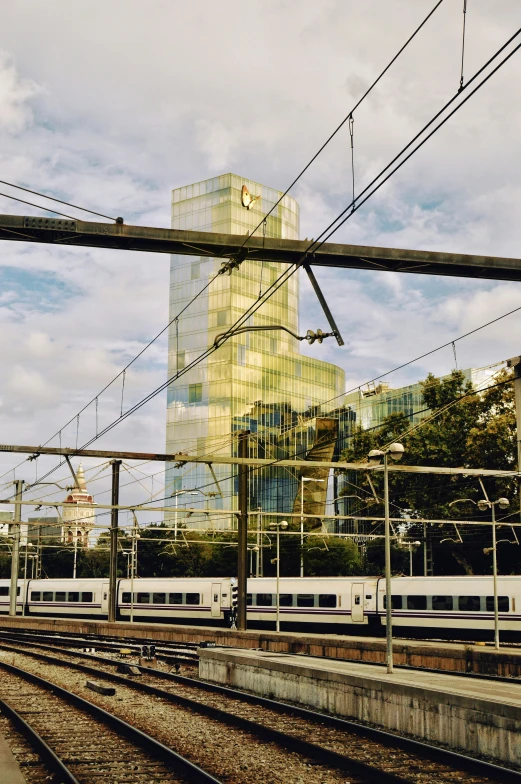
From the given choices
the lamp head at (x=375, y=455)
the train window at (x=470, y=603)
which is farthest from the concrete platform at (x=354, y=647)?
the lamp head at (x=375, y=455)

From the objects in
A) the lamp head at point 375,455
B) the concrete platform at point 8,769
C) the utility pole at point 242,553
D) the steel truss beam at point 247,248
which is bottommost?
the concrete platform at point 8,769

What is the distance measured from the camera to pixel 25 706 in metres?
20.2

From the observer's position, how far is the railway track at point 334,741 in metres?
12.4

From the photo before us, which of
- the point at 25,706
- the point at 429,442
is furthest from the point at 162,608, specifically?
the point at 25,706

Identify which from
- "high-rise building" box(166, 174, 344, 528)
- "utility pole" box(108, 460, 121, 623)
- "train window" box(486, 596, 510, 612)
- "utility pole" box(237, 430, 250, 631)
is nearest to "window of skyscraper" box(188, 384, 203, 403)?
→ "high-rise building" box(166, 174, 344, 528)

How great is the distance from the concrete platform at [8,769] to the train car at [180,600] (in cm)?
4045

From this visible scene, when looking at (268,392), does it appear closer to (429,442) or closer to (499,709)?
(429,442)

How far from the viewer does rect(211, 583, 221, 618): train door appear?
181 ft

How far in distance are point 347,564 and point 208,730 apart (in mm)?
62066

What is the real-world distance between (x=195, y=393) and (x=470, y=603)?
10088 centimetres

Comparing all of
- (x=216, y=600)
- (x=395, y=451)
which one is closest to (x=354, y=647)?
(x=395, y=451)

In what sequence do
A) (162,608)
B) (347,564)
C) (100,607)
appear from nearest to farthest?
(162,608), (100,607), (347,564)

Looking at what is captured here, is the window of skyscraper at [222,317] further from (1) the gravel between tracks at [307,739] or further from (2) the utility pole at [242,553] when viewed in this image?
(1) the gravel between tracks at [307,739]

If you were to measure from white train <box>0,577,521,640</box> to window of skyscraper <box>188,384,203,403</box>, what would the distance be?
74.2 metres
